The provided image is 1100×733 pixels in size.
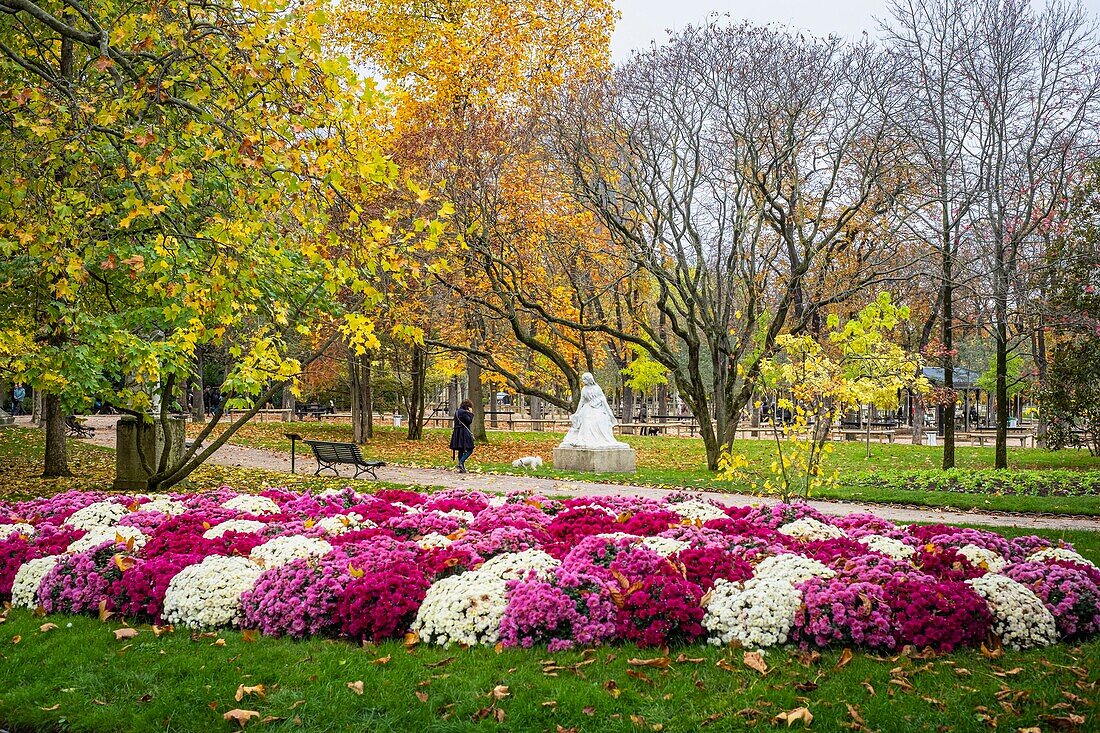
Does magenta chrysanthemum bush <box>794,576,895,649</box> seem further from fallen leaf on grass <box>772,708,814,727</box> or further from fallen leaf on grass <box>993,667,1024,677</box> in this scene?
fallen leaf on grass <box>772,708,814,727</box>

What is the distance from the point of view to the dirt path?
10.5 meters

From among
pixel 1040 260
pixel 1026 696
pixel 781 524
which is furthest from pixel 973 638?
pixel 1040 260

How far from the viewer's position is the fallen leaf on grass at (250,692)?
4.49 metres

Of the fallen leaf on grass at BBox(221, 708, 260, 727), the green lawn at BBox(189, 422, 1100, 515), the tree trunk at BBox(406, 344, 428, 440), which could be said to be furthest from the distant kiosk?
the fallen leaf on grass at BBox(221, 708, 260, 727)

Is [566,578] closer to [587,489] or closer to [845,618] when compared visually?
[845,618]

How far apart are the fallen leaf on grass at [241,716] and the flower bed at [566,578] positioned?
120 centimetres

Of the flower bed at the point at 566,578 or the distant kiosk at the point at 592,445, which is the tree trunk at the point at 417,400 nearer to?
the distant kiosk at the point at 592,445

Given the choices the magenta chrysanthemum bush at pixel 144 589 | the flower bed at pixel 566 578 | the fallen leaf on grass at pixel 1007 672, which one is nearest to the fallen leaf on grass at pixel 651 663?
the flower bed at pixel 566 578

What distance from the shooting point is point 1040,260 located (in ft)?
64.3

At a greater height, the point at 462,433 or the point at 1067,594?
the point at 462,433

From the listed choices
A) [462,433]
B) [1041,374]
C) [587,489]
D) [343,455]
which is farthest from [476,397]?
[1041,374]

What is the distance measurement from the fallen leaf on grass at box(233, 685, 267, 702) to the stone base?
488 inches

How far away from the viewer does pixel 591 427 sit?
17.3m

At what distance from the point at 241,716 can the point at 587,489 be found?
9626mm
